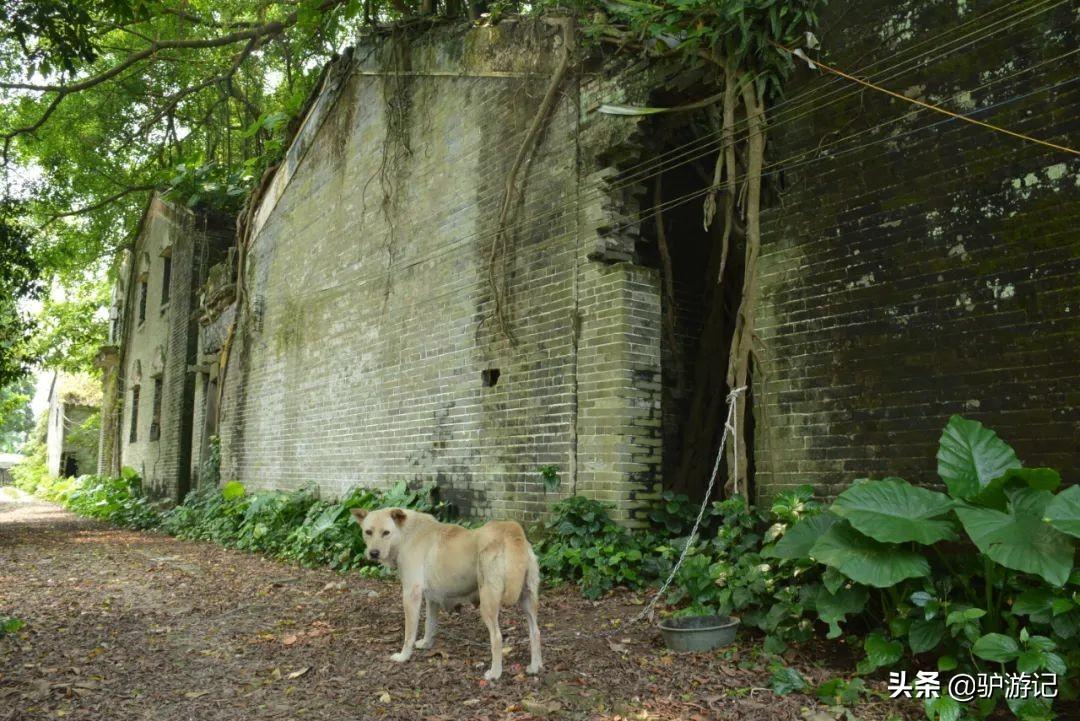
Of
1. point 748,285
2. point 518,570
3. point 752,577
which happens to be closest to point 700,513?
point 752,577

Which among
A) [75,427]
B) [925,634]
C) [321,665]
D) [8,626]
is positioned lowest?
[321,665]

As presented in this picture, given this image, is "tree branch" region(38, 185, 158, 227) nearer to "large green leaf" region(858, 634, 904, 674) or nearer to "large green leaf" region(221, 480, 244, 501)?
"large green leaf" region(221, 480, 244, 501)

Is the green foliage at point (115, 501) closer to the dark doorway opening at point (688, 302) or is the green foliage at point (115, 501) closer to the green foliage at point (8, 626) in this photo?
the green foliage at point (8, 626)

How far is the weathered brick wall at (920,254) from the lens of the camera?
4773mm

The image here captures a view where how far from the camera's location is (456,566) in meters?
5.03

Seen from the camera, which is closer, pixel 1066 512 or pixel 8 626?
pixel 1066 512

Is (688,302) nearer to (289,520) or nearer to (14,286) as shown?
(289,520)

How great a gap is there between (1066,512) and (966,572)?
0.71 meters

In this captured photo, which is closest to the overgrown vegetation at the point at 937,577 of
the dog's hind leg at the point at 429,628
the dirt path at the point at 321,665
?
the dirt path at the point at 321,665

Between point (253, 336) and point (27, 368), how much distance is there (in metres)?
4.56

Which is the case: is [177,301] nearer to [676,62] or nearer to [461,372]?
[461,372]

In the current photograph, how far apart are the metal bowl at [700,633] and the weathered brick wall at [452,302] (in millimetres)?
1899

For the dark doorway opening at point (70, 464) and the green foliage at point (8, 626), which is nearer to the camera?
the green foliage at point (8, 626)

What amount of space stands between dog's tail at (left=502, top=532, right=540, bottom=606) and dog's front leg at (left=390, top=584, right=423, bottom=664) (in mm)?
745
